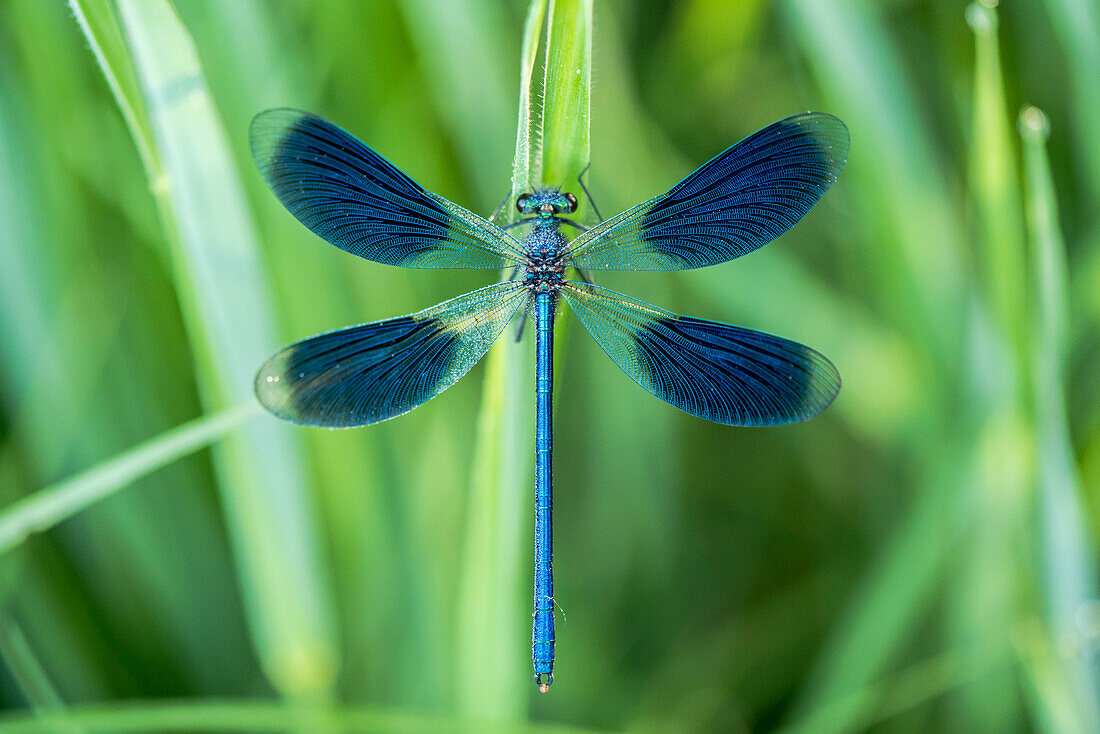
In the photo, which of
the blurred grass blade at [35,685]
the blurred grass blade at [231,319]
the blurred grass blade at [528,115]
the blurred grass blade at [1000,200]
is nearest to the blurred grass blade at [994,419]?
the blurred grass blade at [1000,200]

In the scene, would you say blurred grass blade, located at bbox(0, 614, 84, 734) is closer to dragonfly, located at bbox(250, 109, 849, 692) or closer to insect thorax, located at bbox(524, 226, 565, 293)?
dragonfly, located at bbox(250, 109, 849, 692)

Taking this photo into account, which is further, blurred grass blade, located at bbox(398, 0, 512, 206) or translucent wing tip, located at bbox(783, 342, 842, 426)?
blurred grass blade, located at bbox(398, 0, 512, 206)

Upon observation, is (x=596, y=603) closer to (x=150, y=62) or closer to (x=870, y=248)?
(x=870, y=248)

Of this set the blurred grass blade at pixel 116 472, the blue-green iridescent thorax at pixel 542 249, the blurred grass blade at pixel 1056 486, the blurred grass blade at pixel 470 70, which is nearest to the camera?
the blurred grass blade at pixel 116 472

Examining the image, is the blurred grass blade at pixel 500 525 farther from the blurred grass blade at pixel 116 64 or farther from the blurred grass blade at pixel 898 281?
the blurred grass blade at pixel 898 281

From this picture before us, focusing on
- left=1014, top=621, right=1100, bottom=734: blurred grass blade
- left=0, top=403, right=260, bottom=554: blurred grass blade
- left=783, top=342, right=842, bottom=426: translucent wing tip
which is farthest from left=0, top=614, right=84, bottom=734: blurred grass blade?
left=1014, top=621, right=1100, bottom=734: blurred grass blade
